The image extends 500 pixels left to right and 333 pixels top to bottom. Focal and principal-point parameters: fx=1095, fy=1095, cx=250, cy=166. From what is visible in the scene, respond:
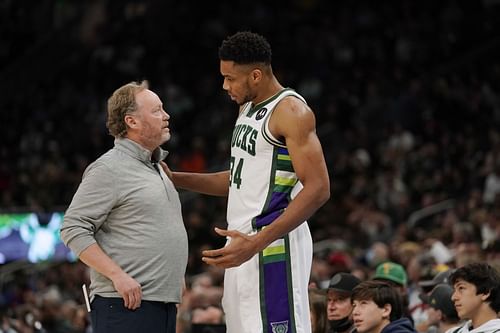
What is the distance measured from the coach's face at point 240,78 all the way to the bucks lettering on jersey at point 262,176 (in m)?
0.10

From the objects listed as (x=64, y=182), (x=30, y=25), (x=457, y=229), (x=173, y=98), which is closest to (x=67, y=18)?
(x=30, y=25)

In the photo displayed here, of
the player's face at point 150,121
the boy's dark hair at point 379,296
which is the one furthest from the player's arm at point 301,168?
the boy's dark hair at point 379,296

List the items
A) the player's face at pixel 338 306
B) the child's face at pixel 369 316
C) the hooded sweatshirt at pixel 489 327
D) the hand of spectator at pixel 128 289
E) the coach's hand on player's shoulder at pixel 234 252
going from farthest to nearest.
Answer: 1. the player's face at pixel 338 306
2. the child's face at pixel 369 316
3. the hooded sweatshirt at pixel 489 327
4. the coach's hand on player's shoulder at pixel 234 252
5. the hand of spectator at pixel 128 289

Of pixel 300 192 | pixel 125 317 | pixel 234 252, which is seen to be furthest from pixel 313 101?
pixel 125 317

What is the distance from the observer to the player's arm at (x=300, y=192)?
15.8ft

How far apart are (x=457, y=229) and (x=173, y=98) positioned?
8760 millimetres

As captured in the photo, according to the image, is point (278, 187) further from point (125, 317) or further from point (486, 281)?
point (486, 281)

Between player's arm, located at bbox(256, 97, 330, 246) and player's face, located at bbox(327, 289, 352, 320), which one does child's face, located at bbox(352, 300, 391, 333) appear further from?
player's arm, located at bbox(256, 97, 330, 246)

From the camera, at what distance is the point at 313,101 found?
18.8 m

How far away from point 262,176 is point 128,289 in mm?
844

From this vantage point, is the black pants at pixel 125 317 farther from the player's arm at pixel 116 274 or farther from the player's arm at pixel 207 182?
the player's arm at pixel 207 182

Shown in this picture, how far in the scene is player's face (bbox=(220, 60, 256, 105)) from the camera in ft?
16.7

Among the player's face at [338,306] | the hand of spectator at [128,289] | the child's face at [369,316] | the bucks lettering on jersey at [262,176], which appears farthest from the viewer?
the player's face at [338,306]

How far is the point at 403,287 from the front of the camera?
733 centimetres
